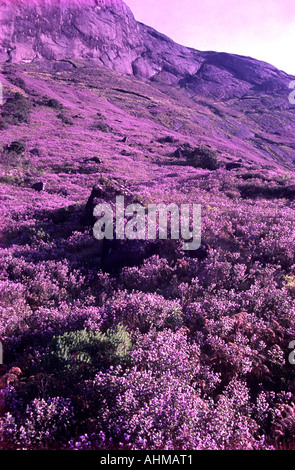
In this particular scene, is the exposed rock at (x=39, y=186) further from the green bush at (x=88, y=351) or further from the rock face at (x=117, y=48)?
the rock face at (x=117, y=48)

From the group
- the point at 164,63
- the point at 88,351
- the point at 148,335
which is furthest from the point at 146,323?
the point at 164,63

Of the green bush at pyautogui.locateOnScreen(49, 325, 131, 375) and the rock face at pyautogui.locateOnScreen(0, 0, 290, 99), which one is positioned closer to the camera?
Answer: the green bush at pyautogui.locateOnScreen(49, 325, 131, 375)

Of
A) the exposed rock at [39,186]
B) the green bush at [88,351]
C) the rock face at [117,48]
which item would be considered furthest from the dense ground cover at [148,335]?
the rock face at [117,48]

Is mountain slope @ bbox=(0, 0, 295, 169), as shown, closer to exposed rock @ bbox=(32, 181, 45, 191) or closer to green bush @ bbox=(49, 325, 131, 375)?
exposed rock @ bbox=(32, 181, 45, 191)

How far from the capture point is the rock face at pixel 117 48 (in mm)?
118312

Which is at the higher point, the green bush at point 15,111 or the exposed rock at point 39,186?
the green bush at point 15,111

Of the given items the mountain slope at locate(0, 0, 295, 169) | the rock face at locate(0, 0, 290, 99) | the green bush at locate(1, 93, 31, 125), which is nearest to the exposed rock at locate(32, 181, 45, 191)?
the green bush at locate(1, 93, 31, 125)

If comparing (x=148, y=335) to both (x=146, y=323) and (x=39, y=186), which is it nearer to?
(x=146, y=323)

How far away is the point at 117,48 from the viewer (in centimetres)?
15312

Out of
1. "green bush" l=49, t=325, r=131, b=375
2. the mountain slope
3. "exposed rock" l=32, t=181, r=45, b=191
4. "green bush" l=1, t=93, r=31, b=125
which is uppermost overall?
the mountain slope

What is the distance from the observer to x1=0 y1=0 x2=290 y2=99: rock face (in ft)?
388

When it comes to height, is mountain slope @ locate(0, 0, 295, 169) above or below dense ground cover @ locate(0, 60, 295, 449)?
above

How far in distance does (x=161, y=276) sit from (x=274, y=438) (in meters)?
4.31

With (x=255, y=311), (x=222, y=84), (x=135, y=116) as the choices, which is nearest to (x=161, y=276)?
Result: (x=255, y=311)
